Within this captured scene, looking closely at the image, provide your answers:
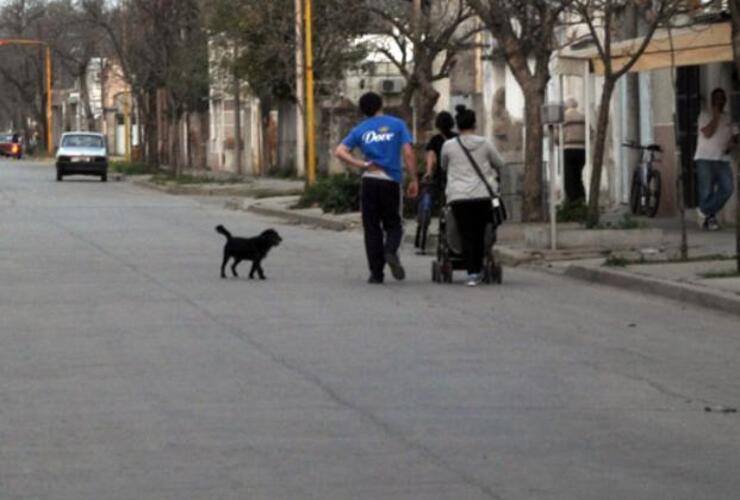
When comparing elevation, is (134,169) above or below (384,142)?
below

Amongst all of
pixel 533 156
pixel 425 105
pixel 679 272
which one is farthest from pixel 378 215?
pixel 425 105

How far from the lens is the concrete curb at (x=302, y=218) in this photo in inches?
1227

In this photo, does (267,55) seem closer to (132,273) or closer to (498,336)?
(132,273)

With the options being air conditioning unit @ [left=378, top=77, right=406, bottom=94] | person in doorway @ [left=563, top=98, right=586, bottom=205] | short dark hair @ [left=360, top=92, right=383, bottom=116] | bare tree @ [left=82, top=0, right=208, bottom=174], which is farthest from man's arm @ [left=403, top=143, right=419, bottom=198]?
bare tree @ [left=82, top=0, right=208, bottom=174]

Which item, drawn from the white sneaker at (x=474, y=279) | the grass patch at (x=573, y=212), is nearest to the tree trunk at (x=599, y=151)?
the grass patch at (x=573, y=212)

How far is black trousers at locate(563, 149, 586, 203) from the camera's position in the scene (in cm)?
2958

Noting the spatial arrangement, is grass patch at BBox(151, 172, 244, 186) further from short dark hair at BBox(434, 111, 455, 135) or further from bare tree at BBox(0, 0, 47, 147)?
bare tree at BBox(0, 0, 47, 147)

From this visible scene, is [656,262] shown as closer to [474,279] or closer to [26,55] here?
[474,279]

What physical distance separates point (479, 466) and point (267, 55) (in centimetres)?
3671

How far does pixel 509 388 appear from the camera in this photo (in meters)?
11.7

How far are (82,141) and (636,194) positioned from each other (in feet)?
124

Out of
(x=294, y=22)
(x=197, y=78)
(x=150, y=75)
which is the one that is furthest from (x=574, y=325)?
(x=150, y=75)

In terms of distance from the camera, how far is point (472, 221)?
1877 centimetres

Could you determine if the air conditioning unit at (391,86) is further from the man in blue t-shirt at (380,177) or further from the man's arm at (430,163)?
the man in blue t-shirt at (380,177)
